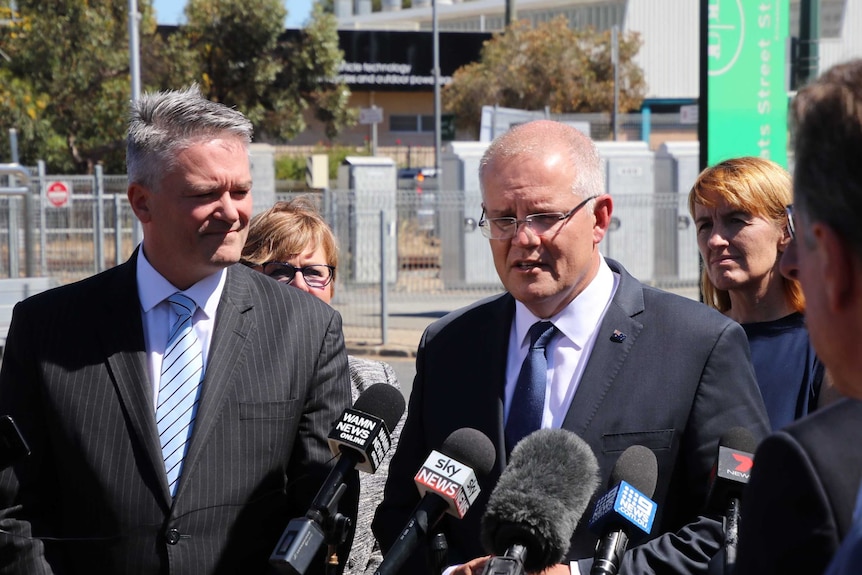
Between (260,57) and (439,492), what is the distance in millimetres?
32183

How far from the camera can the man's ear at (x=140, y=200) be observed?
3357mm

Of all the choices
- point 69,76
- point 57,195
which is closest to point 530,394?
point 57,195

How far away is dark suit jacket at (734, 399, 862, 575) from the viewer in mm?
1599

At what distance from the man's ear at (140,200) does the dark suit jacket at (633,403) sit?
0.95 metres

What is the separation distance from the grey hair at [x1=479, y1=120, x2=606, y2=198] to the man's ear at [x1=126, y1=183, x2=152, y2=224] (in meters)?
0.98

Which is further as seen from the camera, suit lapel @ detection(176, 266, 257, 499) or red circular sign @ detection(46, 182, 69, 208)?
red circular sign @ detection(46, 182, 69, 208)

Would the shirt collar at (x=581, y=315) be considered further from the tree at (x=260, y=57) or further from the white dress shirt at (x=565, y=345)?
the tree at (x=260, y=57)

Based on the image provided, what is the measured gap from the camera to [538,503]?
7.21 ft

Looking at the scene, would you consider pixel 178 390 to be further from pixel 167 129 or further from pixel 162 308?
pixel 167 129

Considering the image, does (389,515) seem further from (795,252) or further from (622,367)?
(795,252)

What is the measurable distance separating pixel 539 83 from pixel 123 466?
144 feet

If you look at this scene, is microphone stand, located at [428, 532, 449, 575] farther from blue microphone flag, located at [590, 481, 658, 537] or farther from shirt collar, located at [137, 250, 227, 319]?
shirt collar, located at [137, 250, 227, 319]

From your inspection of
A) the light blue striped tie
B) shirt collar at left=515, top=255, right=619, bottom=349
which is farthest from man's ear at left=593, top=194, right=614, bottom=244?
the light blue striped tie

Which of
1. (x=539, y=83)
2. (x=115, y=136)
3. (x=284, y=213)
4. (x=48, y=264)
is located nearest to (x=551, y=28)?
(x=539, y=83)
